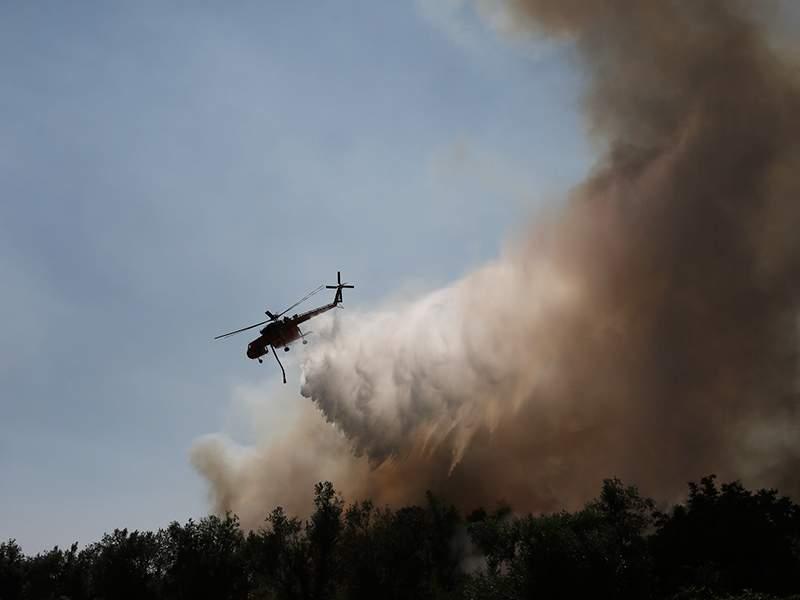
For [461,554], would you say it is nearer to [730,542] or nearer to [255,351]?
[730,542]

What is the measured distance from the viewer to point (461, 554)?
327 feet

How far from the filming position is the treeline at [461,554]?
5812 cm

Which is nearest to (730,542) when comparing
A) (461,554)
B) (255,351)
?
(461,554)

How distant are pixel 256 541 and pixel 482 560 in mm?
37947

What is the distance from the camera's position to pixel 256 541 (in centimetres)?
7888

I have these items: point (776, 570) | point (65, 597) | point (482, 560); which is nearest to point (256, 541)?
point (482, 560)

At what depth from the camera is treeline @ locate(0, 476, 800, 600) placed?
5812 cm

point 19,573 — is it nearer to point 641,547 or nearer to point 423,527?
point 423,527

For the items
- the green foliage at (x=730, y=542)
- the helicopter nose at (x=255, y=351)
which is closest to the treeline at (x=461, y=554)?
the green foliage at (x=730, y=542)

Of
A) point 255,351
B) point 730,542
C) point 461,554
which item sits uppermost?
point 255,351

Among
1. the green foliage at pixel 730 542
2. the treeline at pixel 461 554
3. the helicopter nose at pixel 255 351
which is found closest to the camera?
the treeline at pixel 461 554

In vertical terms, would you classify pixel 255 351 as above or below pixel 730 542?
above

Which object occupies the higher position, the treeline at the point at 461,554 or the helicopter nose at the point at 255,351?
the helicopter nose at the point at 255,351

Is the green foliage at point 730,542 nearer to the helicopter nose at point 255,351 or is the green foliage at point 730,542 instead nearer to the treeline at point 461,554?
the treeline at point 461,554
